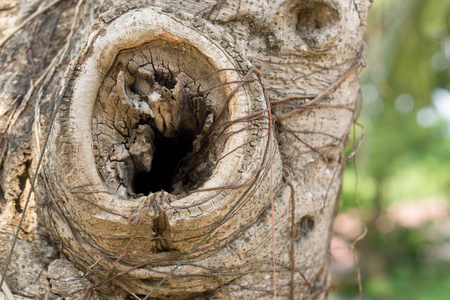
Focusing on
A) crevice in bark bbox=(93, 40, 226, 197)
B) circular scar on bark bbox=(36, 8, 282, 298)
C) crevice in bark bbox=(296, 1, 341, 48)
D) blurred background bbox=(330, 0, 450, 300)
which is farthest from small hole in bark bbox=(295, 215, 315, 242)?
blurred background bbox=(330, 0, 450, 300)

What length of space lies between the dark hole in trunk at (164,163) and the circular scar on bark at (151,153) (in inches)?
3.2

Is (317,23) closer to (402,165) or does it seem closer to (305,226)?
(305,226)

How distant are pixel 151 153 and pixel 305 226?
24.6 inches

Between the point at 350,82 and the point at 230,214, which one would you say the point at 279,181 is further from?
the point at 350,82

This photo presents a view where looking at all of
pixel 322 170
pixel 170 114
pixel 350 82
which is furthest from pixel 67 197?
pixel 350 82

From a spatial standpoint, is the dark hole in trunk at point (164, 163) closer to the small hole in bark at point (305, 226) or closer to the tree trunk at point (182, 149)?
the tree trunk at point (182, 149)

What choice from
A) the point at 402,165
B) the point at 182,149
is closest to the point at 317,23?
the point at 182,149

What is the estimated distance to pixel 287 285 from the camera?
1.41m

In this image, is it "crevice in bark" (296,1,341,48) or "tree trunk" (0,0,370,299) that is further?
"crevice in bark" (296,1,341,48)

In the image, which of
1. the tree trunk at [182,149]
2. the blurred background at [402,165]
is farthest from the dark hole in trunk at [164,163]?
the blurred background at [402,165]

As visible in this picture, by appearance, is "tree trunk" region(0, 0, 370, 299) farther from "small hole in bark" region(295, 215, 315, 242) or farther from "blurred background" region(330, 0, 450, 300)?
"blurred background" region(330, 0, 450, 300)

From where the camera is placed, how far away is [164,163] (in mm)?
1496

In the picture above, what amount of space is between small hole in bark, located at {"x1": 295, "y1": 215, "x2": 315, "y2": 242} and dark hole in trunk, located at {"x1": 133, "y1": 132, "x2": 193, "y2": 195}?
474mm

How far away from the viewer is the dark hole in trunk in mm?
1410
